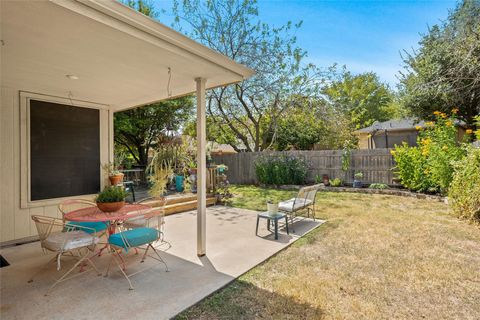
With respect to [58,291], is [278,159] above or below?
above

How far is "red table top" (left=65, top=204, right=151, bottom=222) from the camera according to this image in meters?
3.02

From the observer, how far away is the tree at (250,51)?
34.4ft

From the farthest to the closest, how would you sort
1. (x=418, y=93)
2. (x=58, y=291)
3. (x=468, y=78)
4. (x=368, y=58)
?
(x=368, y=58)
(x=418, y=93)
(x=468, y=78)
(x=58, y=291)

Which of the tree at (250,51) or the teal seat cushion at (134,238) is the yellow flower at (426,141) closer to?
the tree at (250,51)

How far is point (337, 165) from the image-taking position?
10.0 metres

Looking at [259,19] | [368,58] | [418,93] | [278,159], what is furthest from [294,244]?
[368,58]

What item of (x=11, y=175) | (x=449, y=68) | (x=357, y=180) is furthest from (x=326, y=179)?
(x=11, y=175)

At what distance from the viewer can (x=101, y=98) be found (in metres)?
5.02

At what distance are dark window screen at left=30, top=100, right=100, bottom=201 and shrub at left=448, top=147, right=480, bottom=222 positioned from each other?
292 inches

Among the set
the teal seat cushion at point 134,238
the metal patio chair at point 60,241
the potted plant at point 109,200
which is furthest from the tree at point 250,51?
the metal patio chair at point 60,241

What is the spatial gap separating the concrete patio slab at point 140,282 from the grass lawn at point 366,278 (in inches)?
8.2

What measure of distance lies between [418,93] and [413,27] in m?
2.64

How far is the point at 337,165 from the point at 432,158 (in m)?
3.46

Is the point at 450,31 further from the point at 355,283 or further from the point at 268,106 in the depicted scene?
the point at 355,283
